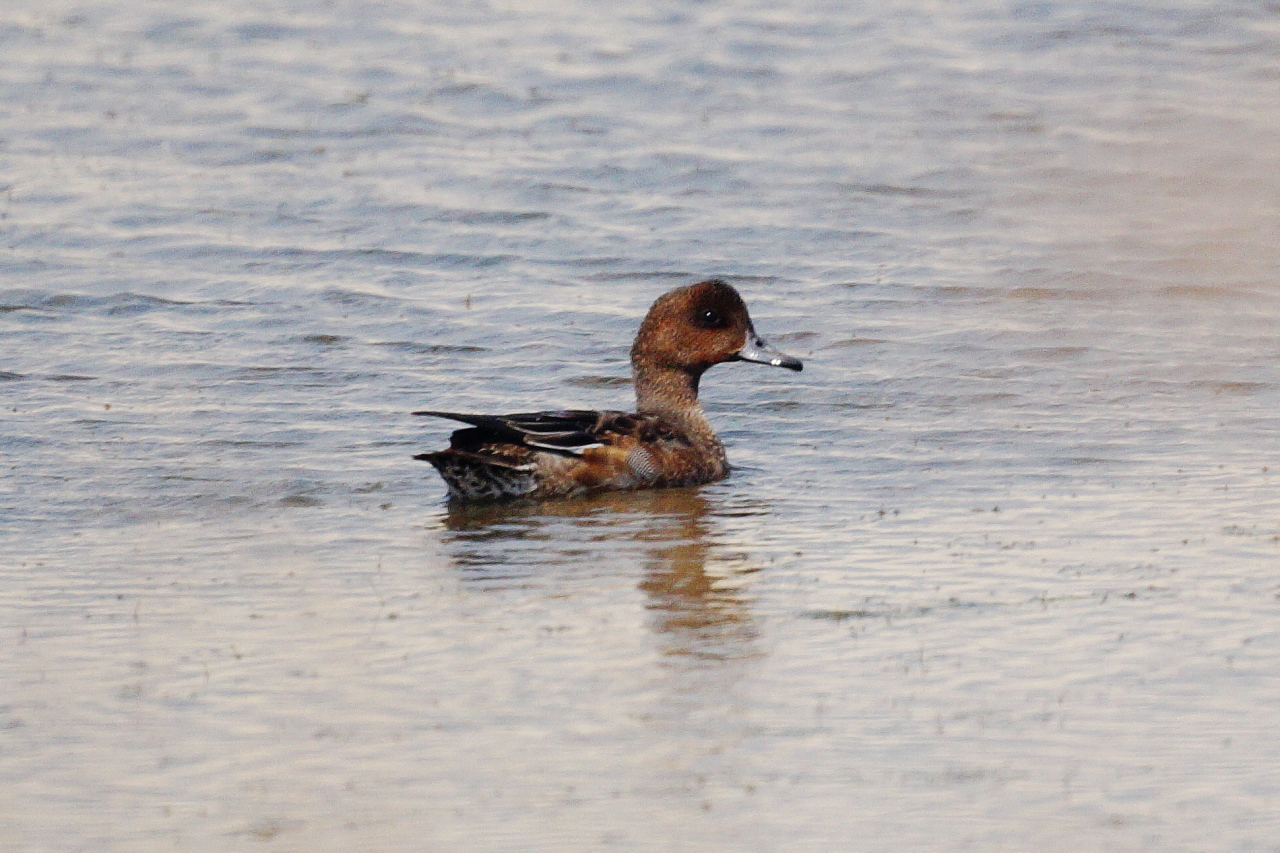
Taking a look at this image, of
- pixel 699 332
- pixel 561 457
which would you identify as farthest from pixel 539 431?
pixel 699 332

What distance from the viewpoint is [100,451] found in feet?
30.7

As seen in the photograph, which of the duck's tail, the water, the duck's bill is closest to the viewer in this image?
the water

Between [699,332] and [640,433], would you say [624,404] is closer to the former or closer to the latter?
[699,332]

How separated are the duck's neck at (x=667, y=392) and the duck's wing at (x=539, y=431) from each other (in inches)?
29.2

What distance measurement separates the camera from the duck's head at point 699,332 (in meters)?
9.78

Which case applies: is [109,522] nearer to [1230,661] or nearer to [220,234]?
[1230,661]

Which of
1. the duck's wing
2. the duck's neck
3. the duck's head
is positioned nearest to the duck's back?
the duck's wing

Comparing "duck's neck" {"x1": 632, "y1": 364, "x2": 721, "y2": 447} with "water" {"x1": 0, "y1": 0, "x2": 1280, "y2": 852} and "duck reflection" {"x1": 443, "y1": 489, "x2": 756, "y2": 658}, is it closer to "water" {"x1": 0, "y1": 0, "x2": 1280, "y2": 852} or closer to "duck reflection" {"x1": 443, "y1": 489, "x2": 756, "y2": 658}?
"water" {"x1": 0, "y1": 0, "x2": 1280, "y2": 852}

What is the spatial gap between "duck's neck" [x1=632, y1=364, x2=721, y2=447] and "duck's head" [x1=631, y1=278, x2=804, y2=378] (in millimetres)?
29

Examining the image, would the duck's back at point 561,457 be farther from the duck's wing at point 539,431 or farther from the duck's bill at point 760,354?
the duck's bill at point 760,354

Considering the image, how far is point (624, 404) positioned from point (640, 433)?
174 cm

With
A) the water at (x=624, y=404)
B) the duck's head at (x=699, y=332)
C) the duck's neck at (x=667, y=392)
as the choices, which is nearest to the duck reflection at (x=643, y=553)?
the water at (x=624, y=404)

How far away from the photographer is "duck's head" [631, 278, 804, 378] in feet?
32.1

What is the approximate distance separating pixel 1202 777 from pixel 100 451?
5858mm
